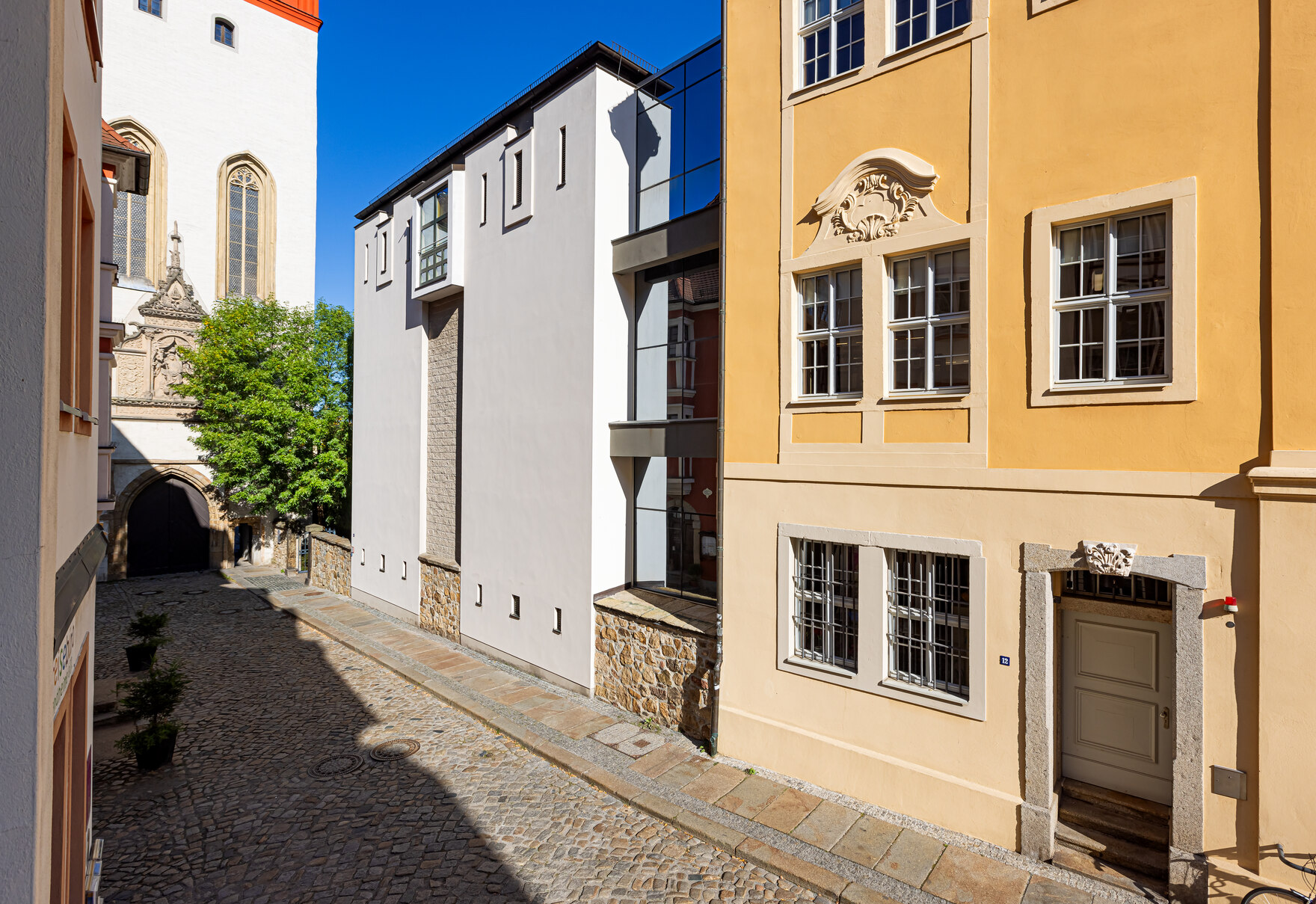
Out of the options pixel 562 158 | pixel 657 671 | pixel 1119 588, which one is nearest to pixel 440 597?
pixel 657 671

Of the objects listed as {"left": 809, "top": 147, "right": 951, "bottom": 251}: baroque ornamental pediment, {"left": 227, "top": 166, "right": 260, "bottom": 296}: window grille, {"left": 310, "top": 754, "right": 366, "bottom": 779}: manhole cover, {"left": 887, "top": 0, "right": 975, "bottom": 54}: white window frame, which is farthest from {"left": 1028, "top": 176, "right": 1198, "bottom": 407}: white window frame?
{"left": 227, "top": 166, "right": 260, "bottom": 296}: window grille

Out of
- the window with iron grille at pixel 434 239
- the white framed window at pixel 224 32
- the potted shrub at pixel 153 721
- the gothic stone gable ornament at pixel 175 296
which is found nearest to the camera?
the potted shrub at pixel 153 721

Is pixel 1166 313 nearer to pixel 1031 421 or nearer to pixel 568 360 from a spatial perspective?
pixel 1031 421

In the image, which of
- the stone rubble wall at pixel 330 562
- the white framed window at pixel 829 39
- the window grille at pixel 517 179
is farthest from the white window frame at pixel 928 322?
the stone rubble wall at pixel 330 562

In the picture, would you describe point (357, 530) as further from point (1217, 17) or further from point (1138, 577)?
point (1217, 17)

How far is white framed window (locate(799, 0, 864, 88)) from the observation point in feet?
25.6

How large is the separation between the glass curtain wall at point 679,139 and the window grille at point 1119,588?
7.61m

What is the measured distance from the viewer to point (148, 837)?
735 cm

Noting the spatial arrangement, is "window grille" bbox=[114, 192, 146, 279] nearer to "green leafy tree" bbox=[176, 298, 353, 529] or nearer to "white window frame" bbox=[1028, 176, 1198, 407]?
"green leafy tree" bbox=[176, 298, 353, 529]

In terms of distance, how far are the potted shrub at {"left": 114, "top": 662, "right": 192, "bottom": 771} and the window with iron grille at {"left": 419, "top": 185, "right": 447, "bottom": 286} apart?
976 centimetres

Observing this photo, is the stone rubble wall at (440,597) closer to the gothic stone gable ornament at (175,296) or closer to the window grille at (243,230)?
the gothic stone gable ornament at (175,296)

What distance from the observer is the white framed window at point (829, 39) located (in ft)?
25.6

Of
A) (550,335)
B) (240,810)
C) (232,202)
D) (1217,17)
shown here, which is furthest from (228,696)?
(232,202)

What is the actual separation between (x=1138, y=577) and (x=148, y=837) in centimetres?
1130
